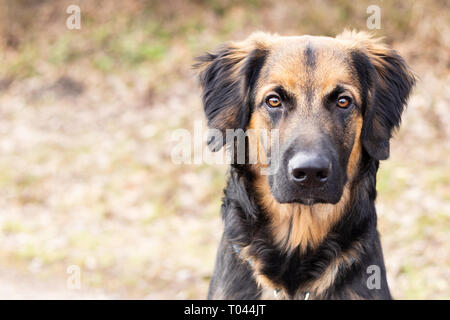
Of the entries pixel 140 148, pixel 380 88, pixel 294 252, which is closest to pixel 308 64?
pixel 380 88

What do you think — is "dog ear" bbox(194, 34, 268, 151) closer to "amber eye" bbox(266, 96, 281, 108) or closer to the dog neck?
"amber eye" bbox(266, 96, 281, 108)

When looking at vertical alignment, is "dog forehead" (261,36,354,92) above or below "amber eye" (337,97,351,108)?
above

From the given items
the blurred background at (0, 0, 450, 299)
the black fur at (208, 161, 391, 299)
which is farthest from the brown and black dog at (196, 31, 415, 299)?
the blurred background at (0, 0, 450, 299)

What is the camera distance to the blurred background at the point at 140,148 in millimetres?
6441

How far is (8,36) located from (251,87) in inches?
411

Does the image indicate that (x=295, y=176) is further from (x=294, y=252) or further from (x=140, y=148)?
(x=140, y=148)

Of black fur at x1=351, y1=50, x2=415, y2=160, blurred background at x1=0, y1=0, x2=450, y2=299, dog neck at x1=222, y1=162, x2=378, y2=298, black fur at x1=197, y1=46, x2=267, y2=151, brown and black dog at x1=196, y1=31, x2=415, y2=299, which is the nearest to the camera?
brown and black dog at x1=196, y1=31, x2=415, y2=299

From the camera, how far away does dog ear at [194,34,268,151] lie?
384 cm

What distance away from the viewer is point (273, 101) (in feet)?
11.9

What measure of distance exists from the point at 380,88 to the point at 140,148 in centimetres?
577

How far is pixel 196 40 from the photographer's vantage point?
37.8ft

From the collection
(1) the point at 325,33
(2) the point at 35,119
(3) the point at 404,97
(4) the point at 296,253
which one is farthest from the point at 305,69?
(2) the point at 35,119

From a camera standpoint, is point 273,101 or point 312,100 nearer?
Result: point 312,100

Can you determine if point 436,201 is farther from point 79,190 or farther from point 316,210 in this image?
point 79,190
